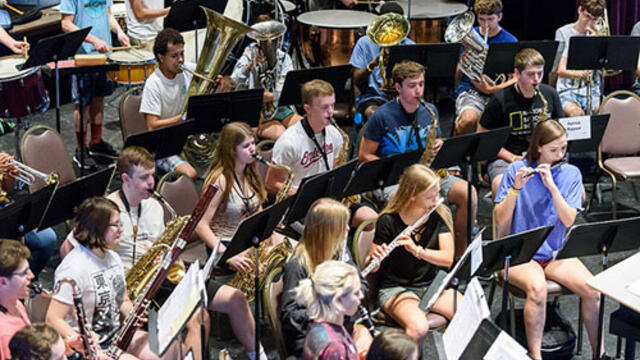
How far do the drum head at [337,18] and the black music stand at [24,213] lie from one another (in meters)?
4.18

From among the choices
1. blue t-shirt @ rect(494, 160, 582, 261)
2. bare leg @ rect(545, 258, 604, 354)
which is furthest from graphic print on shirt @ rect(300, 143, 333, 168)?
bare leg @ rect(545, 258, 604, 354)

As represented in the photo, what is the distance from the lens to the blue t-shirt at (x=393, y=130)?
19.3 feet

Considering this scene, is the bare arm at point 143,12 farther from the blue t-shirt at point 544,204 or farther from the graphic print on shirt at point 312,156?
the blue t-shirt at point 544,204

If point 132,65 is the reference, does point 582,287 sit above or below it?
below

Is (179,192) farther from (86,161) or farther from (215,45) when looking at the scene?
(86,161)

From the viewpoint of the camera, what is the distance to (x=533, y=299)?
4.89m

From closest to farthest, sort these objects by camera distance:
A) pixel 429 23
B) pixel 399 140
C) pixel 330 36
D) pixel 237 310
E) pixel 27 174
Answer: pixel 237 310, pixel 27 174, pixel 399 140, pixel 330 36, pixel 429 23

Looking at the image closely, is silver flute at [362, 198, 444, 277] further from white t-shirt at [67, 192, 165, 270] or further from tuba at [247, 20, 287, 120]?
tuba at [247, 20, 287, 120]

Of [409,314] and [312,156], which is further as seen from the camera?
[312,156]

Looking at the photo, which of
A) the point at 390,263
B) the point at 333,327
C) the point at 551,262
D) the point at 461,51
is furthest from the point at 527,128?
the point at 333,327

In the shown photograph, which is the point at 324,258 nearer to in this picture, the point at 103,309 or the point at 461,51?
the point at 103,309

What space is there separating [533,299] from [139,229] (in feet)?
6.93

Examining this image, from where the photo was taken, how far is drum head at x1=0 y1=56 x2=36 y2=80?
6.13 meters

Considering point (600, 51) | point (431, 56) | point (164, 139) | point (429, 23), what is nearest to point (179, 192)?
point (164, 139)
